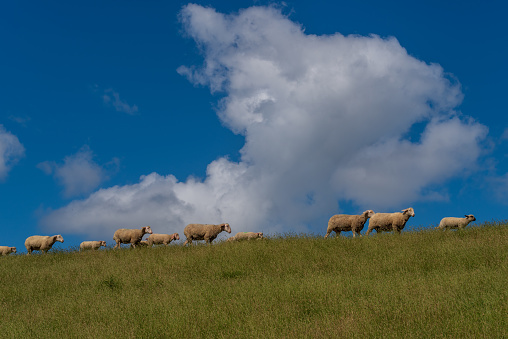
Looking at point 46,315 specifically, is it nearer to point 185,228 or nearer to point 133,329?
point 133,329

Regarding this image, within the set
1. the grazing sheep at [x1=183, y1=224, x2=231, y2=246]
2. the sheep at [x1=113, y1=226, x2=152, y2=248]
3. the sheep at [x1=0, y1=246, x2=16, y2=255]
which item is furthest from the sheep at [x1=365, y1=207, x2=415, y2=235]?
the sheep at [x1=0, y1=246, x2=16, y2=255]

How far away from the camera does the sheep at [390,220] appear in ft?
51.1

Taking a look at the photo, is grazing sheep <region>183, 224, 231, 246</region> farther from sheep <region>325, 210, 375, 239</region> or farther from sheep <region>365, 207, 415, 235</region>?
sheep <region>365, 207, 415, 235</region>

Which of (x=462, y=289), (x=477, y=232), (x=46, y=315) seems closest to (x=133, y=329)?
(x=46, y=315)

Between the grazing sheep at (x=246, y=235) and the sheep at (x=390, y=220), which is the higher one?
the grazing sheep at (x=246, y=235)

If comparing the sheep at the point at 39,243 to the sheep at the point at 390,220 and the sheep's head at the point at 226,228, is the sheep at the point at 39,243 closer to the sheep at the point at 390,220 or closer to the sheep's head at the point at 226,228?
the sheep's head at the point at 226,228

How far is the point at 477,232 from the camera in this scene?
1266 centimetres

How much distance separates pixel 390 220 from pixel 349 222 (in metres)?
1.68

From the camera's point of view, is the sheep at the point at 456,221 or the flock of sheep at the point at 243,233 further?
the sheep at the point at 456,221

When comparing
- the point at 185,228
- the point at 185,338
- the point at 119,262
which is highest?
the point at 185,228

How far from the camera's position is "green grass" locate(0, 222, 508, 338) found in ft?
18.8

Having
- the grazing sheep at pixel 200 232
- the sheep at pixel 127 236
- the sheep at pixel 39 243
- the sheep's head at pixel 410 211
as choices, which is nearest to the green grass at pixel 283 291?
the sheep's head at pixel 410 211

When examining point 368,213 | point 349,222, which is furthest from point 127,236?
point 368,213

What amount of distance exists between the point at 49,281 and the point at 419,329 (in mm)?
10435
